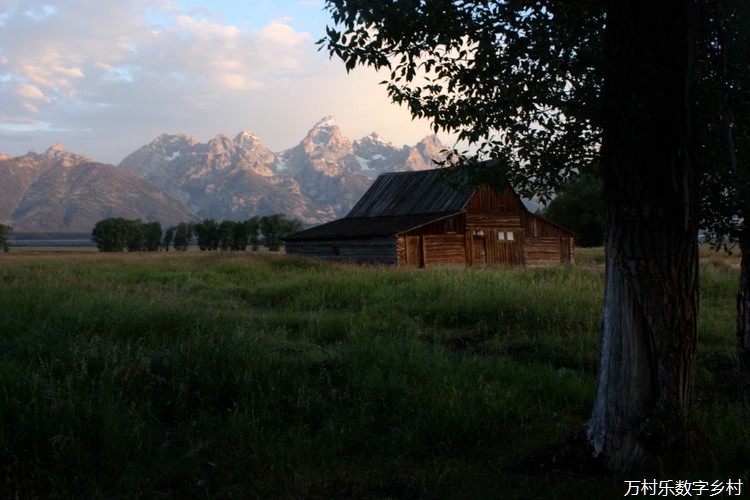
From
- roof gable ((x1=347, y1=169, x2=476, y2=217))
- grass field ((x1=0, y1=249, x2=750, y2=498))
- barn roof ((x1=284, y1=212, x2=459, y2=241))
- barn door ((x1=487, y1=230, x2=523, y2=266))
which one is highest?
roof gable ((x1=347, y1=169, x2=476, y2=217))

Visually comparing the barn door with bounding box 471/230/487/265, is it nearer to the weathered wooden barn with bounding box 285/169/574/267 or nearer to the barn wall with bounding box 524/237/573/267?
the weathered wooden barn with bounding box 285/169/574/267

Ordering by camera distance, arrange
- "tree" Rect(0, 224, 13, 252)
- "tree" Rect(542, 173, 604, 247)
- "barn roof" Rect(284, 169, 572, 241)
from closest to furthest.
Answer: "barn roof" Rect(284, 169, 572, 241) < "tree" Rect(542, 173, 604, 247) < "tree" Rect(0, 224, 13, 252)

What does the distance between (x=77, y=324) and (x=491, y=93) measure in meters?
6.86

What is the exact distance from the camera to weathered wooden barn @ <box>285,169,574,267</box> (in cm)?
3556

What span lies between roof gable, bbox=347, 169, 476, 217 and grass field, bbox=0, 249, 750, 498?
1061 inches

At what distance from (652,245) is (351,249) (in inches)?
1325

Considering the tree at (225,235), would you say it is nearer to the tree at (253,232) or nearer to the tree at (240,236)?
the tree at (240,236)

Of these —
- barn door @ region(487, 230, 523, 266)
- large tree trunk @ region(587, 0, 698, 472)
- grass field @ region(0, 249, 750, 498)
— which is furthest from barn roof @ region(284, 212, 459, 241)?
large tree trunk @ region(587, 0, 698, 472)

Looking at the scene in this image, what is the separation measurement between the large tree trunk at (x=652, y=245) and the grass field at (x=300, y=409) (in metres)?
0.38

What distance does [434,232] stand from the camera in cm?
3616

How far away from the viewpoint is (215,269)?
87.1ft

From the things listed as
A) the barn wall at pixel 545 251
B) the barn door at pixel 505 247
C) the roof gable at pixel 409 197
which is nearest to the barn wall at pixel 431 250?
the roof gable at pixel 409 197

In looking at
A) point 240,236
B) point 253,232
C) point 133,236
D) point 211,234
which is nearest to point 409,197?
point 240,236

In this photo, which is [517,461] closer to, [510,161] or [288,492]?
[288,492]
